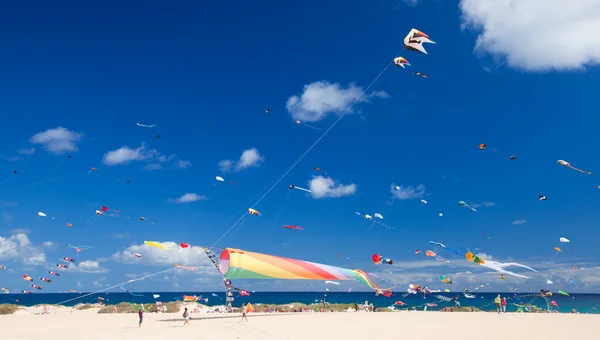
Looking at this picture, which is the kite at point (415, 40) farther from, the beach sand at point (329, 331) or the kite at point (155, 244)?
the kite at point (155, 244)

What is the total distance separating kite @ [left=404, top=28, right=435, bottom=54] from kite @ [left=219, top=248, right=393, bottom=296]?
44.8ft

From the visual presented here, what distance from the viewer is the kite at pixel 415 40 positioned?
1308cm

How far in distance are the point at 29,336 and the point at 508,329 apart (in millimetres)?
18863

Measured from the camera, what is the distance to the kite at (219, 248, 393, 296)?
2158cm

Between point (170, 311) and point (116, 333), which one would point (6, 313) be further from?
point (116, 333)

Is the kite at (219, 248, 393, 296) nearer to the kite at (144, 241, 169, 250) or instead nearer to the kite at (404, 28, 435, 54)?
the kite at (144, 241, 169, 250)

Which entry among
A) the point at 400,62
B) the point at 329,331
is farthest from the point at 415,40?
the point at 329,331

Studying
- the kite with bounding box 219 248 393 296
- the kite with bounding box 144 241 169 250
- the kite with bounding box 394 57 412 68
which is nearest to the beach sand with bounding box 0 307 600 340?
the kite with bounding box 219 248 393 296

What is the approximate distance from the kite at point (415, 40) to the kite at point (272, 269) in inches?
537

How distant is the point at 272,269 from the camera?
23.2m

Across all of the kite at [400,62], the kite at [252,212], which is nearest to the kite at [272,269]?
the kite at [252,212]

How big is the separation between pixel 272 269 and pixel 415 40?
14894 millimetres

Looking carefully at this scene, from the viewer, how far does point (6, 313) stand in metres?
28.5

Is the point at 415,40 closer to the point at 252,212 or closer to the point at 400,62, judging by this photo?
the point at 400,62
